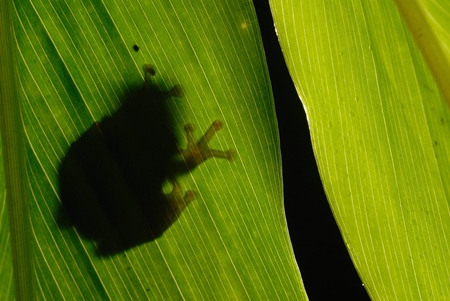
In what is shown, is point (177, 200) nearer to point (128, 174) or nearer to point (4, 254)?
point (128, 174)

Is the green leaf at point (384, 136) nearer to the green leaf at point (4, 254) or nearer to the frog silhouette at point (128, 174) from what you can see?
the frog silhouette at point (128, 174)

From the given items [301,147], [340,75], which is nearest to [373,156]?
[340,75]

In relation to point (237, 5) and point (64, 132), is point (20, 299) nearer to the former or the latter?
point (64, 132)

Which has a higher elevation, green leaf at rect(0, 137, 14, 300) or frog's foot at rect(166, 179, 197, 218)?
green leaf at rect(0, 137, 14, 300)

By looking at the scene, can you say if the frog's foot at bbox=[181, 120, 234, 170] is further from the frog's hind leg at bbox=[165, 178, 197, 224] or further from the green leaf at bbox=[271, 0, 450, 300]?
the green leaf at bbox=[271, 0, 450, 300]

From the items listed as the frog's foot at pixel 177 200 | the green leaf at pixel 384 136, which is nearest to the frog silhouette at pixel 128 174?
the frog's foot at pixel 177 200

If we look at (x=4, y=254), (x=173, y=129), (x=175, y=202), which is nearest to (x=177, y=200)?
(x=175, y=202)

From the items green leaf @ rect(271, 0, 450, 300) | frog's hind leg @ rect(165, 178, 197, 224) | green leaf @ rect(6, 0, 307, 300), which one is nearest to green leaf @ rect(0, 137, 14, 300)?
green leaf @ rect(6, 0, 307, 300)
